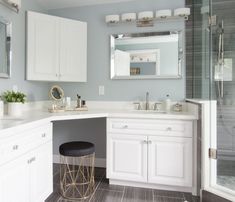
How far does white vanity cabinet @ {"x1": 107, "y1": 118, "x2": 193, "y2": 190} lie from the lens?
2105mm

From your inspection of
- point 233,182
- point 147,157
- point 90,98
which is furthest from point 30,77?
point 233,182

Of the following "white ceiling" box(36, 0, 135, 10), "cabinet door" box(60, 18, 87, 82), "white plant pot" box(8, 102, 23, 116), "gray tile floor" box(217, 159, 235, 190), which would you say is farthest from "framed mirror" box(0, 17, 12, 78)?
"gray tile floor" box(217, 159, 235, 190)

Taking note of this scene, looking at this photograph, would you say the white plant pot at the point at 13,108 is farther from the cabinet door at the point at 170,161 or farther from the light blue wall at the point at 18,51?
the cabinet door at the point at 170,161

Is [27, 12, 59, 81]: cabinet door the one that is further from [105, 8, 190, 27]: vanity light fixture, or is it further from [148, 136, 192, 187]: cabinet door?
[148, 136, 192, 187]: cabinet door

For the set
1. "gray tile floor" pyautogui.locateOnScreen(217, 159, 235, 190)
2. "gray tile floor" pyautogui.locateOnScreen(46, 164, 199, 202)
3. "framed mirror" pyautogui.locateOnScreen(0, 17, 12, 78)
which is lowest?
"gray tile floor" pyautogui.locateOnScreen(46, 164, 199, 202)

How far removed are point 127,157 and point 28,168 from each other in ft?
3.50

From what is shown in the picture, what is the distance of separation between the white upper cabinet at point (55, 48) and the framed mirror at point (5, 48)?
0.80 ft

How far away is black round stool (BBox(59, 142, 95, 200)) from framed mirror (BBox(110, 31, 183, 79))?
1.16 meters

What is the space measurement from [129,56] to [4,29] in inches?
59.5

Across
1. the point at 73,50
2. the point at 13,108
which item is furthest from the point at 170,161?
the point at 73,50

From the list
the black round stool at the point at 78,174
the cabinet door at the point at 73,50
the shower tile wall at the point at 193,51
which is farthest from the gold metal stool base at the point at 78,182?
the shower tile wall at the point at 193,51

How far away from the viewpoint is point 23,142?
1.48 metres

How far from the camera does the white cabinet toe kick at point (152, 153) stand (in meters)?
2.10

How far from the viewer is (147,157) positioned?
2.19 meters
